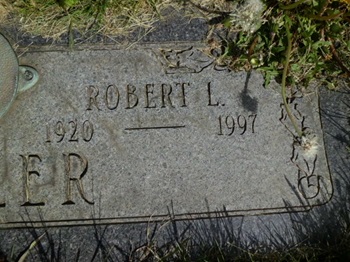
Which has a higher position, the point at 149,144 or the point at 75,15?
the point at 75,15

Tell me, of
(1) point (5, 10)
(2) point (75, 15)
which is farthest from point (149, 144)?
(1) point (5, 10)

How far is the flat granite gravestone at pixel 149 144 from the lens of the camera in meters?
2.47

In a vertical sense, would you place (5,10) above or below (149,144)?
above

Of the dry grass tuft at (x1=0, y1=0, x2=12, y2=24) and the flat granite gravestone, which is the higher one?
the dry grass tuft at (x1=0, y1=0, x2=12, y2=24)

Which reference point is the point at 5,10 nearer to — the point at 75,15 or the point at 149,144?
the point at 75,15

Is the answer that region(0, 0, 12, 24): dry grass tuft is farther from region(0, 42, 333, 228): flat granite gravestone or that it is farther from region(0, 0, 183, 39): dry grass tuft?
region(0, 42, 333, 228): flat granite gravestone

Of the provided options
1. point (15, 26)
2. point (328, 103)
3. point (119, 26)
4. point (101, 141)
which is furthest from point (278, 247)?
point (15, 26)

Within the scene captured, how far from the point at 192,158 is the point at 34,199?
0.79 metres

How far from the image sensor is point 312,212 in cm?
258

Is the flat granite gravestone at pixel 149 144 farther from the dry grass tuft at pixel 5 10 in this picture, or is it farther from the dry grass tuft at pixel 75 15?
the dry grass tuft at pixel 5 10

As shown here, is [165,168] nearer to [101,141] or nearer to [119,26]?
[101,141]

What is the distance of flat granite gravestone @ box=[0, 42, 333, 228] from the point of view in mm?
2467

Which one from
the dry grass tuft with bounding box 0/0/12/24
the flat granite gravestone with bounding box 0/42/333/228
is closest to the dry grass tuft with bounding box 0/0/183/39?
the dry grass tuft with bounding box 0/0/12/24

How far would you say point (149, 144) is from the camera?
2.55 metres
